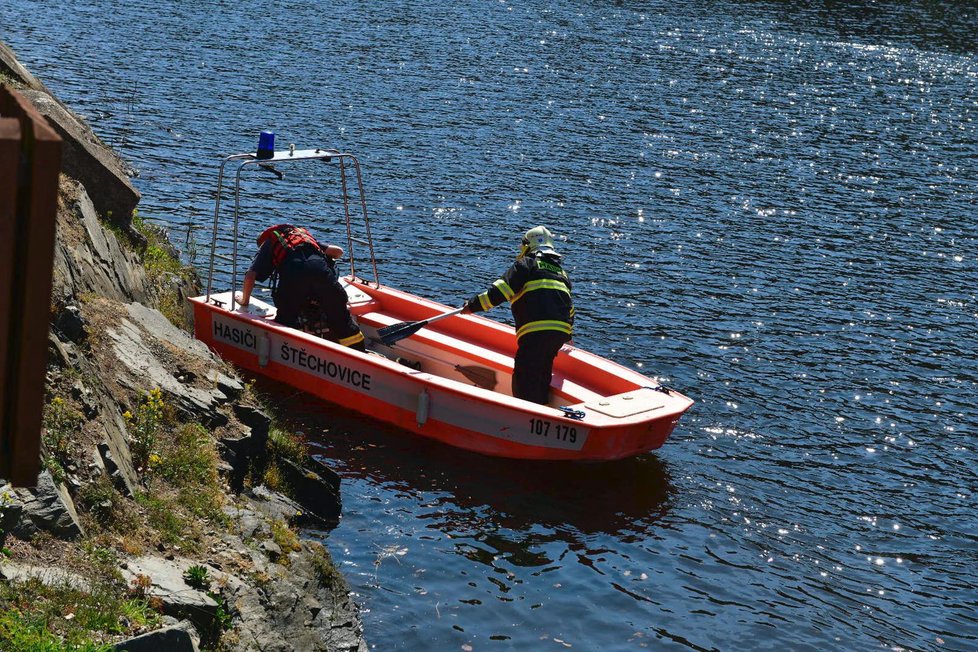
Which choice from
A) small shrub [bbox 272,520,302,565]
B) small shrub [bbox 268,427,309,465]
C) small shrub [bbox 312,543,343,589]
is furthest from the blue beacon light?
small shrub [bbox 312,543,343,589]

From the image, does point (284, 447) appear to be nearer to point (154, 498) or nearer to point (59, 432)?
point (154, 498)

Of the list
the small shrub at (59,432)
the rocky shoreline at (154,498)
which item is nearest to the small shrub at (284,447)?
the rocky shoreline at (154,498)

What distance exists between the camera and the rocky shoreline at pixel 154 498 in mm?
6863

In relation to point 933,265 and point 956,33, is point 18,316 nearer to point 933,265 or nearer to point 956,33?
point 933,265

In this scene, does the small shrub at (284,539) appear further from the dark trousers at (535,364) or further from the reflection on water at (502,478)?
the dark trousers at (535,364)

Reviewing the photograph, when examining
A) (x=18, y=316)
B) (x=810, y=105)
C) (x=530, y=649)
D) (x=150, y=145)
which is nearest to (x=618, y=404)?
(x=530, y=649)

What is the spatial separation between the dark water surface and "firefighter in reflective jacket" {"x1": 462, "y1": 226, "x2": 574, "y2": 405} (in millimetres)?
1112

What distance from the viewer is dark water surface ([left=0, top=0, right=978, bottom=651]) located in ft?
35.4

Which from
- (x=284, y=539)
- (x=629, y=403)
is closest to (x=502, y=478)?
(x=629, y=403)

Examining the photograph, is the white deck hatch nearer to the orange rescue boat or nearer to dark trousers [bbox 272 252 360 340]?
the orange rescue boat

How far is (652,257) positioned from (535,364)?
8.40 m

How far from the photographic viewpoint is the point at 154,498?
854cm

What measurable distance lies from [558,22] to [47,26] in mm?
19657

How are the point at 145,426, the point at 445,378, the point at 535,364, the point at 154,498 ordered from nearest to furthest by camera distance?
the point at 154,498 → the point at 145,426 → the point at 535,364 → the point at 445,378
